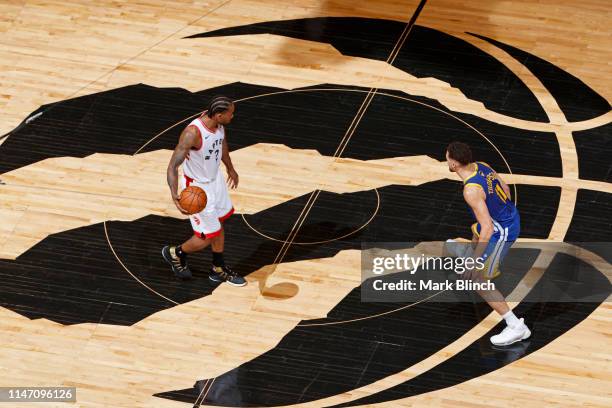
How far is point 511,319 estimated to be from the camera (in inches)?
347

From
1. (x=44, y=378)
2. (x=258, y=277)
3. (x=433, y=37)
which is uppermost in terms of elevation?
(x=433, y=37)

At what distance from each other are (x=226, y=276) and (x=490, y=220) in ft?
8.20

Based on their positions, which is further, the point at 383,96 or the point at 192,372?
the point at 383,96

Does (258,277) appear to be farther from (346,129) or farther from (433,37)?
(433,37)

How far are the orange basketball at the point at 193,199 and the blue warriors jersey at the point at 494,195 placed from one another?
2.15 meters

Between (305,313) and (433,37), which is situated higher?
(433,37)

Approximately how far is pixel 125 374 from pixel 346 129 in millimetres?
3807

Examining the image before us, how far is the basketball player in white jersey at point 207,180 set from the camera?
8.62m

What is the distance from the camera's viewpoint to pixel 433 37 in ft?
40.7

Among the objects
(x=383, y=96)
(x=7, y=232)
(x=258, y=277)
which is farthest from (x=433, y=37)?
(x=7, y=232)

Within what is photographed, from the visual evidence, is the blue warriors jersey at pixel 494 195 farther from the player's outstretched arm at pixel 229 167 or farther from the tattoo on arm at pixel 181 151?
the tattoo on arm at pixel 181 151

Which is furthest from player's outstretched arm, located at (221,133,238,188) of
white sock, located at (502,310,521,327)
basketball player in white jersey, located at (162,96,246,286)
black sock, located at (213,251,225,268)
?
white sock, located at (502,310,521,327)

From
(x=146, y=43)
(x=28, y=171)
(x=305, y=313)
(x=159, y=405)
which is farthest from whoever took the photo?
(x=146, y=43)

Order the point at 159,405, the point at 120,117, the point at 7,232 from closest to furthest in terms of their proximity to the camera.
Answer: the point at 159,405 < the point at 7,232 < the point at 120,117
